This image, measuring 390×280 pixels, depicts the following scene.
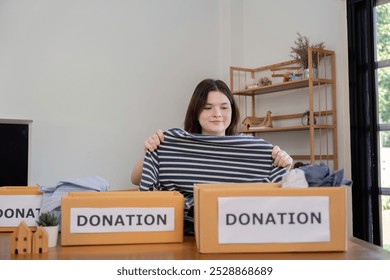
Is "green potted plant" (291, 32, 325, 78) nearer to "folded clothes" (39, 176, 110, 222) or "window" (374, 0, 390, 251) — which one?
"window" (374, 0, 390, 251)

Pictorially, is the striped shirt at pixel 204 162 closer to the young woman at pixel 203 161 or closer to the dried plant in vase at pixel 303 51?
the young woman at pixel 203 161

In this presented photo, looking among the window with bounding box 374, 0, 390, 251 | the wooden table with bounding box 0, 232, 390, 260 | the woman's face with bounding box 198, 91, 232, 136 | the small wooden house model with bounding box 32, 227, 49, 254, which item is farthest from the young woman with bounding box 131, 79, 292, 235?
the window with bounding box 374, 0, 390, 251

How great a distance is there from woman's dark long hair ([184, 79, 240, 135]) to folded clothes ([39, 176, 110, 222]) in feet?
1.27

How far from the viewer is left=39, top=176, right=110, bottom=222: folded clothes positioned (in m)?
0.92

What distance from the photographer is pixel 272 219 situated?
2.31 feet

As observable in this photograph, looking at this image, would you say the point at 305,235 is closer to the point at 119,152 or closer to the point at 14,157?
the point at 14,157

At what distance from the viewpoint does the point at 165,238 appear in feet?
2.56

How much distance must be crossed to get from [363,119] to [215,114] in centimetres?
226

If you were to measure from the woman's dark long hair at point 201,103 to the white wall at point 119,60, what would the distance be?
206 cm

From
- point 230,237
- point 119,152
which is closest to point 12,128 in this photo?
point 119,152

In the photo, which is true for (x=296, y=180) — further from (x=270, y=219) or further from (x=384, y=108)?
(x=384, y=108)

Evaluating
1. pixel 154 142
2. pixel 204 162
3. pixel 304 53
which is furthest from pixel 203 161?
pixel 304 53

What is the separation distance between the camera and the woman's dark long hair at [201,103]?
4.01 ft
